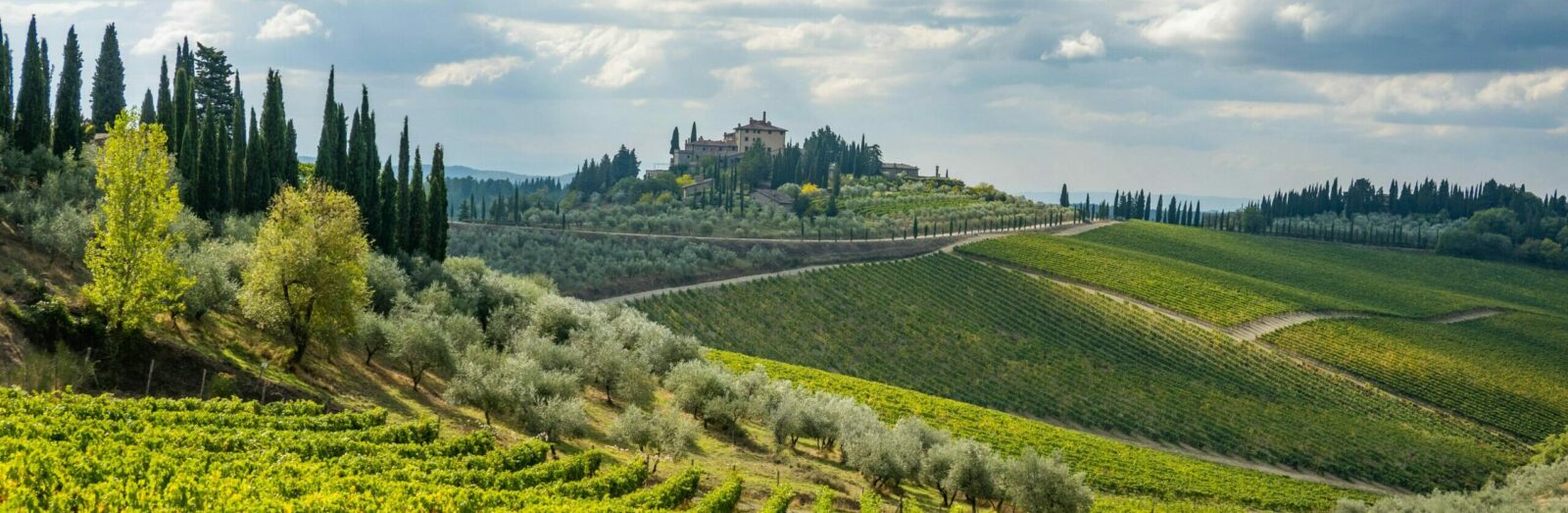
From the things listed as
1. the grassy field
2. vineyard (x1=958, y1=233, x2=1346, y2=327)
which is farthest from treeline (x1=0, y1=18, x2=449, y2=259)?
vineyard (x1=958, y1=233, x2=1346, y2=327)

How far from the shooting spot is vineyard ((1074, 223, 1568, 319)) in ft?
346

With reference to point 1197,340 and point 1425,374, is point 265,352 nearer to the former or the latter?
point 1197,340

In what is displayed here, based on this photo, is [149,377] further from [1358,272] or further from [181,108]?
[1358,272]

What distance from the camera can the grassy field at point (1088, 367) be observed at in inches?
2398

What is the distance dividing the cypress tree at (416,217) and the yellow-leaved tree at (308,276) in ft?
60.6

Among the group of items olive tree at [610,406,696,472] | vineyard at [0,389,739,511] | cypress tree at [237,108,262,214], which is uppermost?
cypress tree at [237,108,262,214]

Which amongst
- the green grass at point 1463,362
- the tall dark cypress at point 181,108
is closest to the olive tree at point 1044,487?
the tall dark cypress at point 181,108

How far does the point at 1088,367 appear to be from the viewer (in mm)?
69938

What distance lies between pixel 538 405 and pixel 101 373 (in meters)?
11.0

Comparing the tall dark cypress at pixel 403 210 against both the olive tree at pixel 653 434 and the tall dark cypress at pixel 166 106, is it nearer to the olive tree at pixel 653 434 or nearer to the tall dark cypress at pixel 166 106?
the tall dark cypress at pixel 166 106

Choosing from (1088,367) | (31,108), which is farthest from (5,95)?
(1088,367)

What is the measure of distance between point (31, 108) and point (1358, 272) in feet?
401

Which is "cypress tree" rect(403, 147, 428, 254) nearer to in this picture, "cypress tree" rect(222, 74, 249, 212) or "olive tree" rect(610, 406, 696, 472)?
"cypress tree" rect(222, 74, 249, 212)

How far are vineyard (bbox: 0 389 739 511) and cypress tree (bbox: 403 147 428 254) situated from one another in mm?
27481
